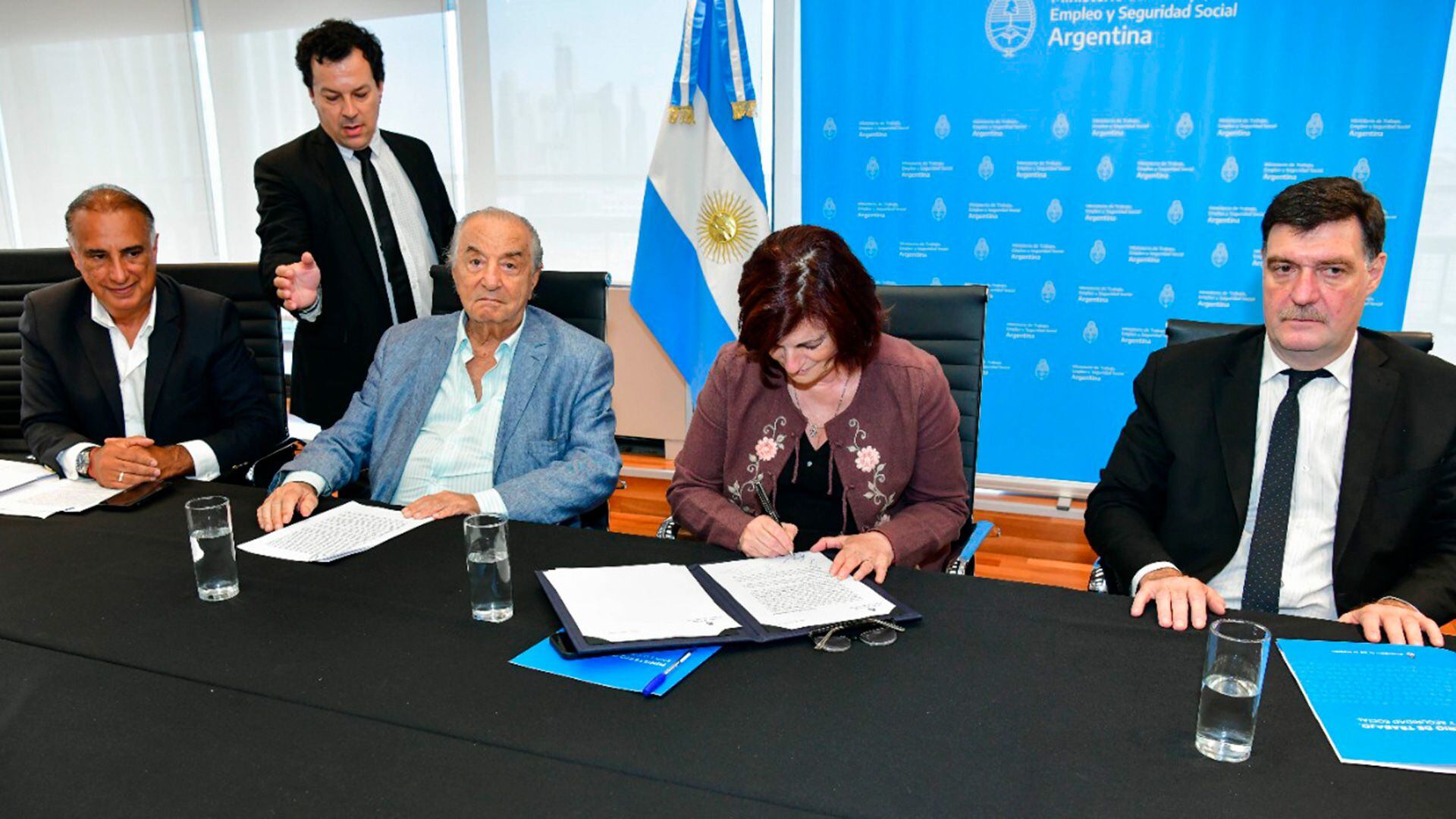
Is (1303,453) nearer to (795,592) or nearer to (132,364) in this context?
(795,592)

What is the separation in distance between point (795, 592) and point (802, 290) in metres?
0.58

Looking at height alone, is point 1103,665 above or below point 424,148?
below

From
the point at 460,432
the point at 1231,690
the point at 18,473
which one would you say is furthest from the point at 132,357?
the point at 1231,690

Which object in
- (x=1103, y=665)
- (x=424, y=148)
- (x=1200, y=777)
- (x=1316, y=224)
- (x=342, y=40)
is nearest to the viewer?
(x=1200, y=777)

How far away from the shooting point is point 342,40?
267 centimetres

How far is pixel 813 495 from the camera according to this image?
1983 millimetres

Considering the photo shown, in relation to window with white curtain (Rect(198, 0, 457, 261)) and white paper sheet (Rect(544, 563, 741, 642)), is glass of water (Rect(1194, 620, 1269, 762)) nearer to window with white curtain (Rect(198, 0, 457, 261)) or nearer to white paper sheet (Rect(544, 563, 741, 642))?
white paper sheet (Rect(544, 563, 741, 642))

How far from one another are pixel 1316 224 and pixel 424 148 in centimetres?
244

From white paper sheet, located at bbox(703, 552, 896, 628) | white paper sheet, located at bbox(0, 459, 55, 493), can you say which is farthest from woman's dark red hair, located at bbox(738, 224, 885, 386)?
white paper sheet, located at bbox(0, 459, 55, 493)

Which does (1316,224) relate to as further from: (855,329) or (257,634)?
(257,634)

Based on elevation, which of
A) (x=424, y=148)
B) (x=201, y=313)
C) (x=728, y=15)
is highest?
(x=728, y=15)

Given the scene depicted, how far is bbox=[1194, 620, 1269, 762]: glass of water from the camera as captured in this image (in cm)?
105

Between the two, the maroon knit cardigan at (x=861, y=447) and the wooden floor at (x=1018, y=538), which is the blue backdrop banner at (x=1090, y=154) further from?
A: the maroon knit cardigan at (x=861, y=447)

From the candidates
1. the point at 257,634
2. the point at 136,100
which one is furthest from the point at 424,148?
the point at 136,100
